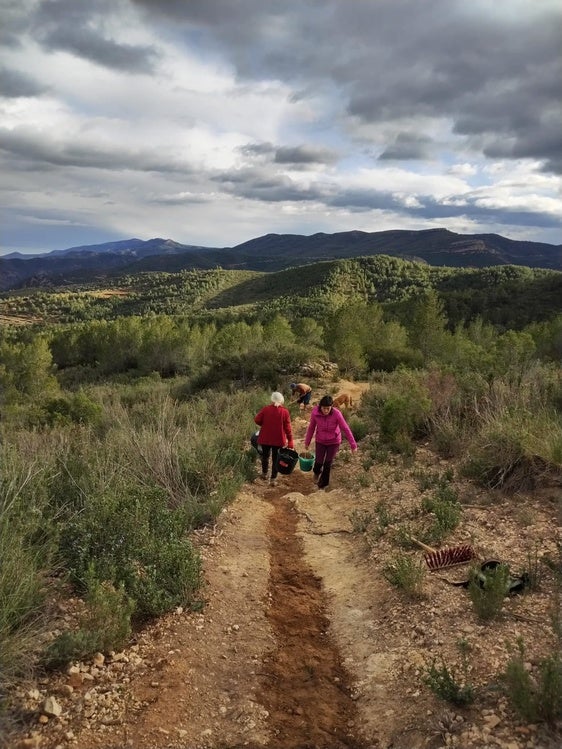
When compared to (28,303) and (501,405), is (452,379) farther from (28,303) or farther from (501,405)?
(28,303)

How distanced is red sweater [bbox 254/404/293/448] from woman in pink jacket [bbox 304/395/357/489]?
0.37 metres

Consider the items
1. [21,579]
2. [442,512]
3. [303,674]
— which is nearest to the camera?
[21,579]

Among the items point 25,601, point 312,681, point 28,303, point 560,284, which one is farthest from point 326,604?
point 28,303

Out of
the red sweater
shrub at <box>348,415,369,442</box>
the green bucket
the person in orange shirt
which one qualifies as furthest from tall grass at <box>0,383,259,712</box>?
the person in orange shirt

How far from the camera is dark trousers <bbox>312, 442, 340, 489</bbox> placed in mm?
8516

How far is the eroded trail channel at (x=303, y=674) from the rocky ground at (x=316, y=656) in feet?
0.04

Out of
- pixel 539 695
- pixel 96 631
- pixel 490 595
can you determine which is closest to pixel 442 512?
pixel 490 595

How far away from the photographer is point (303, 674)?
388cm

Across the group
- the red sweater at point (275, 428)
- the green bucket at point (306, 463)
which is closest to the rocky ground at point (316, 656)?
the red sweater at point (275, 428)

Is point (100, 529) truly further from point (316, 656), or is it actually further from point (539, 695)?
point (539, 695)

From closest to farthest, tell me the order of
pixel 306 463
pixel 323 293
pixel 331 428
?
pixel 331 428 < pixel 306 463 < pixel 323 293

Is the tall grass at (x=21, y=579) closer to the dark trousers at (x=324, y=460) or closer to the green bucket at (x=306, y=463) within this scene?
the dark trousers at (x=324, y=460)

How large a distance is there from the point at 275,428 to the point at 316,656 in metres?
4.63

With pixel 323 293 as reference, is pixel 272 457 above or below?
below
